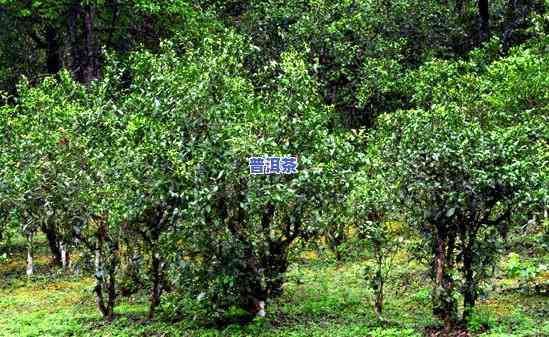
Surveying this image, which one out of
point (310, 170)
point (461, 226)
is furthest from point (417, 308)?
point (310, 170)

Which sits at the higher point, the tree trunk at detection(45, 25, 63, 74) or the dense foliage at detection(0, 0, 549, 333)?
the tree trunk at detection(45, 25, 63, 74)

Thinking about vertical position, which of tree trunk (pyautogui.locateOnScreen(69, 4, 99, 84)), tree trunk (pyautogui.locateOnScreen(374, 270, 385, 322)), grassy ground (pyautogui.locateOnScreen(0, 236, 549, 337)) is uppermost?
tree trunk (pyautogui.locateOnScreen(69, 4, 99, 84))

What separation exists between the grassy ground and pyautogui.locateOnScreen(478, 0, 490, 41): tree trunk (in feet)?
43.5

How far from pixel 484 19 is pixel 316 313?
1717 centimetres

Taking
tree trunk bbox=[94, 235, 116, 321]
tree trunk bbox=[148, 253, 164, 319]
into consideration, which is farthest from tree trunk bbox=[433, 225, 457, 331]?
tree trunk bbox=[94, 235, 116, 321]

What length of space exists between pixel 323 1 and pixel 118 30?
8323 millimetres

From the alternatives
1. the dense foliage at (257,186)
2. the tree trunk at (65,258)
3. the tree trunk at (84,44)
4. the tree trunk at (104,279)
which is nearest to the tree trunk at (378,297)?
the dense foliage at (257,186)

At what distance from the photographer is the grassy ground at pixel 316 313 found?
9266 millimetres

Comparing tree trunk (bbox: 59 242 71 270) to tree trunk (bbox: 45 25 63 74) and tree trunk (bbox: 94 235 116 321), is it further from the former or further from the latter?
tree trunk (bbox: 45 25 63 74)

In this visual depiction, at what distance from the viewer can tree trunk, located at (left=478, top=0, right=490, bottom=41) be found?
24141 millimetres

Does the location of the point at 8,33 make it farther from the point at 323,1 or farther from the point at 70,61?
the point at 323,1

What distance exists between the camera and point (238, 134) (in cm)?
912

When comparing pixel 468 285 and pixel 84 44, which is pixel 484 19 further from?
pixel 468 285

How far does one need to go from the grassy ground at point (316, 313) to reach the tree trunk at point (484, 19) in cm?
1326
